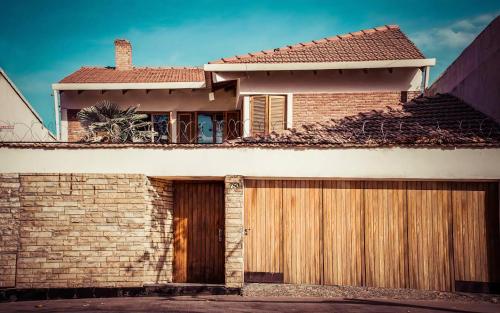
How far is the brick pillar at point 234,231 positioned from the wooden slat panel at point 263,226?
395 mm

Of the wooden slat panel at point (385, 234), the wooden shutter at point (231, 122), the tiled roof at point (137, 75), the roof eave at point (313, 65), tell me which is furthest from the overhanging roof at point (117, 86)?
the wooden slat panel at point (385, 234)

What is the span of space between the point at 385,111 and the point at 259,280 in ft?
20.4

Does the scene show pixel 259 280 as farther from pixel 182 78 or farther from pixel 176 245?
pixel 182 78

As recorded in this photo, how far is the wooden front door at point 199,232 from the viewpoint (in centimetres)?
891

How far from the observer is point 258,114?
12273mm

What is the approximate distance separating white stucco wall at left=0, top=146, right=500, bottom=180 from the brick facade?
4.32 meters

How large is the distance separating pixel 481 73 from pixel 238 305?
342 inches

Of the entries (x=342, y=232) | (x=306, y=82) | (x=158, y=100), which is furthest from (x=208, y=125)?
(x=342, y=232)

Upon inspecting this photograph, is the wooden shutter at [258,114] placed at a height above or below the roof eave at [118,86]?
below

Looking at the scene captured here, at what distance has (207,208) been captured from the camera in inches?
354

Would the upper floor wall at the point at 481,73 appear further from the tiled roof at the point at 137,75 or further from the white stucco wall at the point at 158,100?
the tiled roof at the point at 137,75

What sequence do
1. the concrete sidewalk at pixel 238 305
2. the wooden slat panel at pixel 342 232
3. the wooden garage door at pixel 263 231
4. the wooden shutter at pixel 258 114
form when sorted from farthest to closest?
1. the wooden shutter at pixel 258 114
2. the wooden garage door at pixel 263 231
3. the wooden slat panel at pixel 342 232
4. the concrete sidewalk at pixel 238 305

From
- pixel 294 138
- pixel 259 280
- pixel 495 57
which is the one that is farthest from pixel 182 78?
pixel 495 57

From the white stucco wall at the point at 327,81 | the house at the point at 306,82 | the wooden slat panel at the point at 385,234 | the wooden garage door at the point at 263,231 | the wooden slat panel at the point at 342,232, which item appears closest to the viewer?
the wooden slat panel at the point at 385,234
